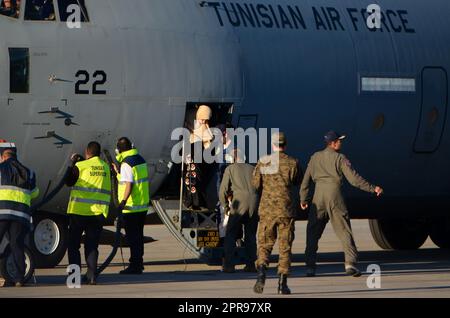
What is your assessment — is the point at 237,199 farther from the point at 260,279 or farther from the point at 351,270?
the point at 260,279

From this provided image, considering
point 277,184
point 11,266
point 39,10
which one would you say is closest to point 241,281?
point 277,184

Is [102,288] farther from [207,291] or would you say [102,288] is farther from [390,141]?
[390,141]

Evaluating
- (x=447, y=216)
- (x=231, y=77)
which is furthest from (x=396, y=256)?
(x=231, y=77)

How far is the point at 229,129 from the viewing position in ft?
70.5

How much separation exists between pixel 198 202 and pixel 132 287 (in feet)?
12.1

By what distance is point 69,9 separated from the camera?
66.7 ft

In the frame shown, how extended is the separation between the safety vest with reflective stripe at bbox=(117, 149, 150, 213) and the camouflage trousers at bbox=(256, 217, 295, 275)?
3.31 m

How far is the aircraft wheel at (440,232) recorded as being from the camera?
27.5 m

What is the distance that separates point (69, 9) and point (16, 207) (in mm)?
3675

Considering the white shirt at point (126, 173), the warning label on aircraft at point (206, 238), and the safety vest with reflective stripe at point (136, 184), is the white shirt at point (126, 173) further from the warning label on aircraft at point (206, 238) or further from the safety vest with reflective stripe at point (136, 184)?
the warning label on aircraft at point (206, 238)

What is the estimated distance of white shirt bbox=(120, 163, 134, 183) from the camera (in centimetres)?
1981

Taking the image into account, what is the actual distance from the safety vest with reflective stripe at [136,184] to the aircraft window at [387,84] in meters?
4.76

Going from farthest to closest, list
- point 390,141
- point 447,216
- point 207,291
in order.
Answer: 1. point 447,216
2. point 390,141
3. point 207,291

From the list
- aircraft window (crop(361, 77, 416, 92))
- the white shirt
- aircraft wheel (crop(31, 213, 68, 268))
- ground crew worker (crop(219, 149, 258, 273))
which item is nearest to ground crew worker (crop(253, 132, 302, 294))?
the white shirt
